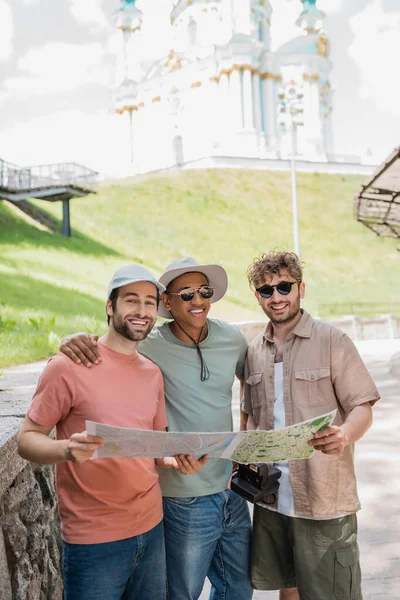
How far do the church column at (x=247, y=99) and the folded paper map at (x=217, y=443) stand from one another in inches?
1942

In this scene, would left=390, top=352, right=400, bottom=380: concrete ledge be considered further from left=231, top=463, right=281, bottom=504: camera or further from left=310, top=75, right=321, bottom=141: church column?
left=310, top=75, right=321, bottom=141: church column

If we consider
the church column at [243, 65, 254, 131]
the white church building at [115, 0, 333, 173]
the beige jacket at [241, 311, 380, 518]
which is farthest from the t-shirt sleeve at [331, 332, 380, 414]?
the church column at [243, 65, 254, 131]

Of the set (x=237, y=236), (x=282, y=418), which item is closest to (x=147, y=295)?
(x=282, y=418)

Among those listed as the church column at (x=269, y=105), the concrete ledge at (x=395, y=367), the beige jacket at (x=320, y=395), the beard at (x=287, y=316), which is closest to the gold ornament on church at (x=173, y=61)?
the church column at (x=269, y=105)

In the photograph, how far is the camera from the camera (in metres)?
2.63

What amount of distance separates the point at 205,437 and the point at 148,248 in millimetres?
32215

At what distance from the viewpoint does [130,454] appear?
201 cm

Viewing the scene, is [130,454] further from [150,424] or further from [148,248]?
[148,248]

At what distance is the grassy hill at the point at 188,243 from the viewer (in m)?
20.8

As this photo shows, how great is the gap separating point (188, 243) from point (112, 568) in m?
33.5

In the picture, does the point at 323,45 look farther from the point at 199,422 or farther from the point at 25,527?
the point at 25,527

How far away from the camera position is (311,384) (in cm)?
270

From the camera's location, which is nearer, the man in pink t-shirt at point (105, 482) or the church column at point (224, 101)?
the man in pink t-shirt at point (105, 482)

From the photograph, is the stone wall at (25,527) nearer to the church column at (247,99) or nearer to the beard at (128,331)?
the beard at (128,331)
